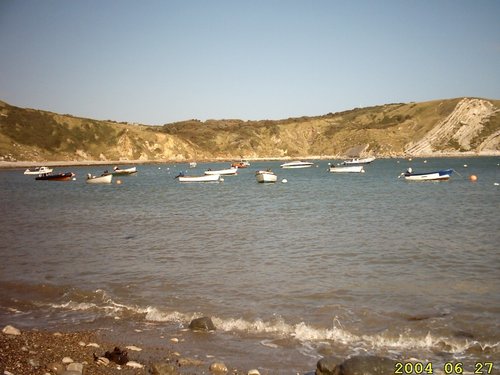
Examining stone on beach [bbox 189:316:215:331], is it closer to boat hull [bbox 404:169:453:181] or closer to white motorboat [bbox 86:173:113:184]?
boat hull [bbox 404:169:453:181]

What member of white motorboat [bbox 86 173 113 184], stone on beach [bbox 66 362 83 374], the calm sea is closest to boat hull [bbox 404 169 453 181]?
the calm sea

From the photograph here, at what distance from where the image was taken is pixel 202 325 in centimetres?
1032

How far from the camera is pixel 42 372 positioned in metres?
Result: 7.54

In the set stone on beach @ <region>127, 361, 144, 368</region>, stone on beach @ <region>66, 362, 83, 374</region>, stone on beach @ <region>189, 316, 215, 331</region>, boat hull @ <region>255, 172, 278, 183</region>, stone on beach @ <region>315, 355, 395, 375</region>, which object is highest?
A: boat hull @ <region>255, 172, 278, 183</region>

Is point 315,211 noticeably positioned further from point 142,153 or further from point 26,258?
point 142,153

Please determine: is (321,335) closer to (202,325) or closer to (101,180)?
(202,325)

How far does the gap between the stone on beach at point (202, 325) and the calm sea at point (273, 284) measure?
25 centimetres

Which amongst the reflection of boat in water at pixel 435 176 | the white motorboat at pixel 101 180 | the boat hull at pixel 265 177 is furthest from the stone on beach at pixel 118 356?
the white motorboat at pixel 101 180

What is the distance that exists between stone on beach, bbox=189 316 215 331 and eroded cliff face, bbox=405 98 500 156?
180 meters

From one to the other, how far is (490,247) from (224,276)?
1180cm

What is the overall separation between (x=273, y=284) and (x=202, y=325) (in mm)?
4140

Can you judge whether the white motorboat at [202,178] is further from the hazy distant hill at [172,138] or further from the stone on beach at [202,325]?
the hazy distant hill at [172,138]

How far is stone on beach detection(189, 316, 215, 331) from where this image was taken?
1031cm

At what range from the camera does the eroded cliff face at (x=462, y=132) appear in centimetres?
16888
